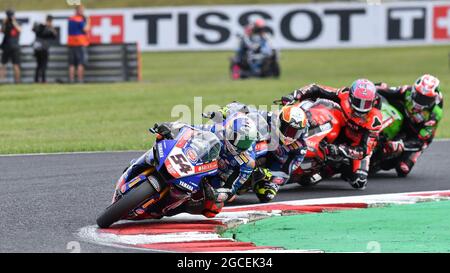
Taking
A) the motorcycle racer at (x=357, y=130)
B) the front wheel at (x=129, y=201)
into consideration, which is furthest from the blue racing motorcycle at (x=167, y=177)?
the motorcycle racer at (x=357, y=130)

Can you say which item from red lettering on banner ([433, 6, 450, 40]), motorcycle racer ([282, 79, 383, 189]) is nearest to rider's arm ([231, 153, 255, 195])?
motorcycle racer ([282, 79, 383, 189])

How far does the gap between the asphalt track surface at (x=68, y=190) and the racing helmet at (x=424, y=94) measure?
0.85m

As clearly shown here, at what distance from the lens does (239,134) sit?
377 inches

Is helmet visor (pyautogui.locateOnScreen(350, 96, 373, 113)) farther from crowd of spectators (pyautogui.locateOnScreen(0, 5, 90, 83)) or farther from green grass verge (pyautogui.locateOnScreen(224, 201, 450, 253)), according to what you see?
crowd of spectators (pyautogui.locateOnScreen(0, 5, 90, 83))

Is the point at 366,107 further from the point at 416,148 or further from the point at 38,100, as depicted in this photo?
the point at 38,100

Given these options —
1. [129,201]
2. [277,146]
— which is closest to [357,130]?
[277,146]

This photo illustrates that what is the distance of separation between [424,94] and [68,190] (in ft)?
14.3

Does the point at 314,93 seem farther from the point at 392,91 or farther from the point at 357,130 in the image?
the point at 392,91

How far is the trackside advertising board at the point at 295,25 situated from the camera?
1255 inches

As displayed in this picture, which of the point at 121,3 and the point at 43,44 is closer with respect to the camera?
the point at 43,44

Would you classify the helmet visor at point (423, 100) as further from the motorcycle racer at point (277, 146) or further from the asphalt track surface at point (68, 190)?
the motorcycle racer at point (277, 146)

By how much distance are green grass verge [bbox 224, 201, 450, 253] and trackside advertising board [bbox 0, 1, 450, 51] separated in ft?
71.7

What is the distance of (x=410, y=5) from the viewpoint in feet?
105
